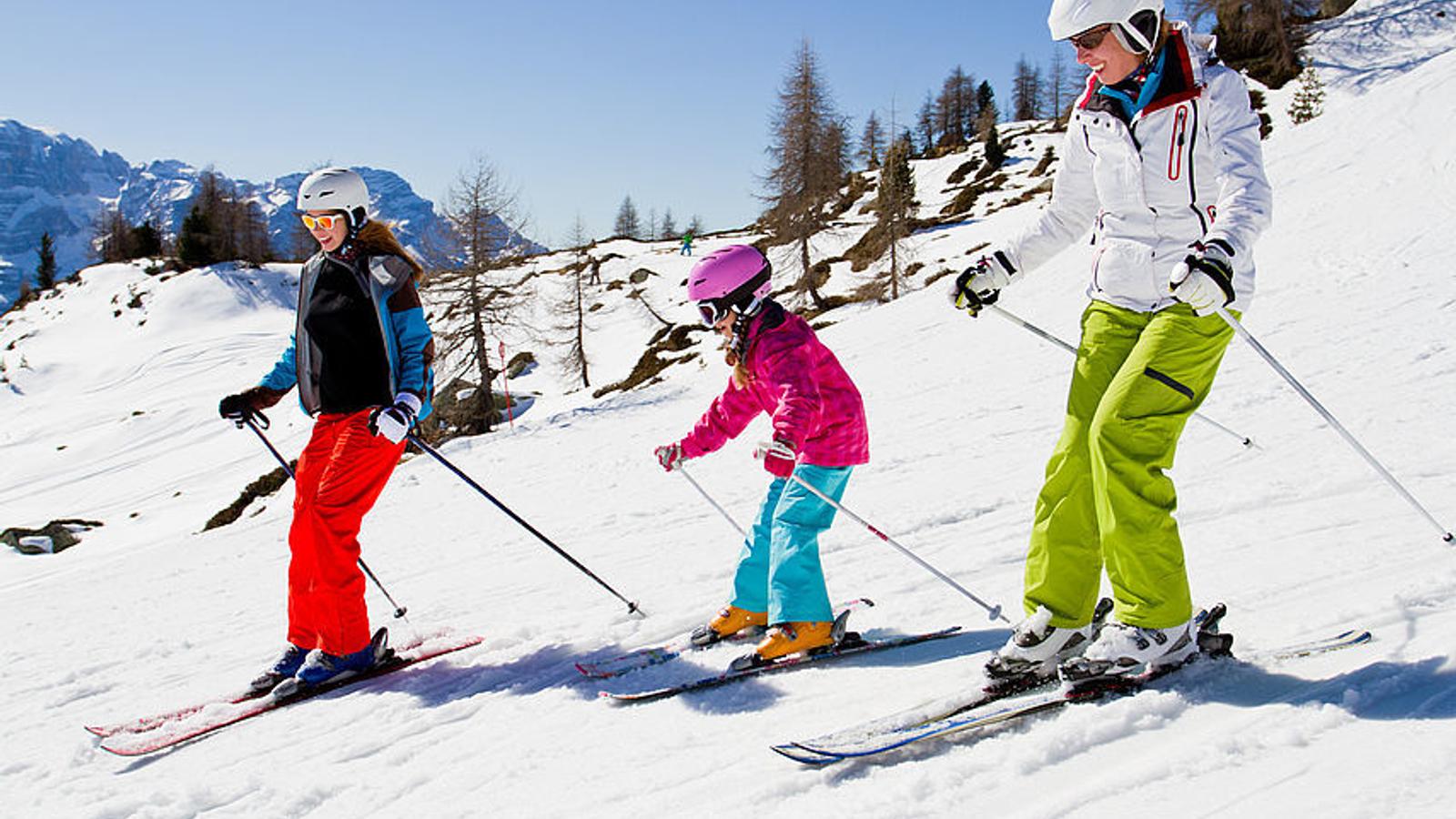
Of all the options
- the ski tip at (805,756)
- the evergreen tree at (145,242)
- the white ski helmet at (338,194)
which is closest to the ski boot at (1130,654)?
Result: the ski tip at (805,756)

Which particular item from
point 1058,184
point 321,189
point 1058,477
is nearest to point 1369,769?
point 1058,477

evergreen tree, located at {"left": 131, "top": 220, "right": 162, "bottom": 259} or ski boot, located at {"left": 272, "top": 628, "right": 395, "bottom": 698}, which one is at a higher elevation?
evergreen tree, located at {"left": 131, "top": 220, "right": 162, "bottom": 259}

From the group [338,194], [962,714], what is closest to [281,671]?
→ [338,194]

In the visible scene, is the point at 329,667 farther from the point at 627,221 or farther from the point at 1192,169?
the point at 627,221

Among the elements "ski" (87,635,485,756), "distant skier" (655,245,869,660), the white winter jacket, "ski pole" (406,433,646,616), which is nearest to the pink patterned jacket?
"distant skier" (655,245,869,660)

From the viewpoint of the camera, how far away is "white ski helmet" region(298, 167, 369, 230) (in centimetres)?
427

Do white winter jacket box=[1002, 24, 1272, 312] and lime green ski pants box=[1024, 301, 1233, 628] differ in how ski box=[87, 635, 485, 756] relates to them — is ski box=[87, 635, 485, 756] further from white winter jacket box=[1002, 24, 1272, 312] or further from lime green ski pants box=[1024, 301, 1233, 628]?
white winter jacket box=[1002, 24, 1272, 312]

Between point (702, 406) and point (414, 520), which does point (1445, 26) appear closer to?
point (702, 406)

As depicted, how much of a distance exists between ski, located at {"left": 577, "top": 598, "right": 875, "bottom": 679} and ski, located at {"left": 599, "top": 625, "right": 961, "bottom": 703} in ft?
0.65

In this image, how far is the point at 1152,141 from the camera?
2.80 metres

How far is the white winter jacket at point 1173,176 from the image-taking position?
2.65 m

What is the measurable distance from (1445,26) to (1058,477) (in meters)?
52.0

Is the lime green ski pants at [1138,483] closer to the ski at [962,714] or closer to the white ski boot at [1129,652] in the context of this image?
the white ski boot at [1129,652]

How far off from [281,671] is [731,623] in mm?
2312
